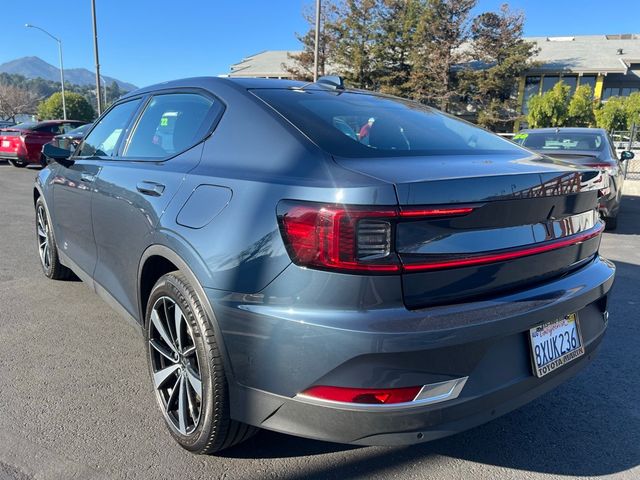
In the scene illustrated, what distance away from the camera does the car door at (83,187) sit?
10.6ft

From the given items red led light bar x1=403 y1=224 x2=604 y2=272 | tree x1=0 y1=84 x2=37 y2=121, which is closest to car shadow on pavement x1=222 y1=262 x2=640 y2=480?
red led light bar x1=403 y1=224 x2=604 y2=272

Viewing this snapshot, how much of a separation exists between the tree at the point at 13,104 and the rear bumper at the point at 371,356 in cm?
7247

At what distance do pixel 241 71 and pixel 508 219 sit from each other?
42356 millimetres

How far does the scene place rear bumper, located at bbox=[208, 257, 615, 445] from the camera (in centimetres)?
163

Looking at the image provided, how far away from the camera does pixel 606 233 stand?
748 centimetres

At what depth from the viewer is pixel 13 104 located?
64.6m

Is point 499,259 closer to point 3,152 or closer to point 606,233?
point 606,233

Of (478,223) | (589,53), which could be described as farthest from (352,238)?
(589,53)

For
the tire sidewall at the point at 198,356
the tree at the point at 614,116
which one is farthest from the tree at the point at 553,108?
the tire sidewall at the point at 198,356

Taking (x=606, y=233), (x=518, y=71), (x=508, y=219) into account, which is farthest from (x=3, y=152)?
(x=518, y=71)

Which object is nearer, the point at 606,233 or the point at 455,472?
the point at 455,472

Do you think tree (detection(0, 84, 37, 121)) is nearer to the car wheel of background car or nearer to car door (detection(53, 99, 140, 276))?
the car wheel of background car

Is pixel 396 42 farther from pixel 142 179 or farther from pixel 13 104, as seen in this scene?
pixel 13 104

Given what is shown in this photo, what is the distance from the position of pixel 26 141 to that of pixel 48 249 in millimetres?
11654
